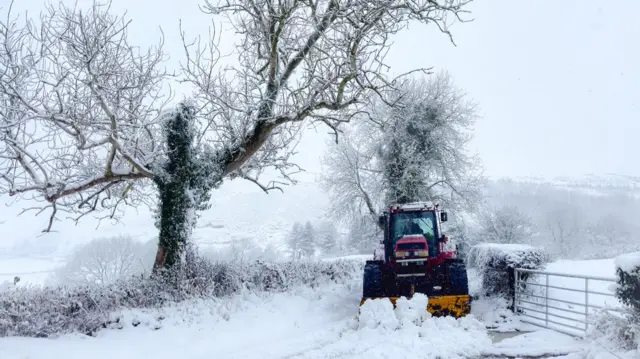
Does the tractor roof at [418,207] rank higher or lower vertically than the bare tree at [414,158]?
lower

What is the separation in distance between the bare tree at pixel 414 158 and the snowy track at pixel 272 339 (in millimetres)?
13359

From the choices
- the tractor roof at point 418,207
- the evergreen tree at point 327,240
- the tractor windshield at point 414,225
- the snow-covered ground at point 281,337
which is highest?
the tractor roof at point 418,207

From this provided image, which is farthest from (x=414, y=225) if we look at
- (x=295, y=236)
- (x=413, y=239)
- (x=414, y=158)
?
(x=295, y=236)

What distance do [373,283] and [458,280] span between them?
1.90m

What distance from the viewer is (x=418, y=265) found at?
10.3 m

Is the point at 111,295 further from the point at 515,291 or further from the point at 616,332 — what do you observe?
the point at 515,291

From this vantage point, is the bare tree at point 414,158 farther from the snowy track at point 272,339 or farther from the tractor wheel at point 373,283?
the snowy track at point 272,339

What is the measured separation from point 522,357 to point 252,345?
408 cm

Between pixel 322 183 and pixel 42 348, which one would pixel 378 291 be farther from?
pixel 322 183

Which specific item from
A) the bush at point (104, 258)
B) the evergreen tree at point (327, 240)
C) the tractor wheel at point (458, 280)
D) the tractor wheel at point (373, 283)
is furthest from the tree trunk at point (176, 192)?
the evergreen tree at point (327, 240)

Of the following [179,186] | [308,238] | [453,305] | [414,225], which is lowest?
[308,238]

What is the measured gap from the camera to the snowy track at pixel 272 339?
225 inches

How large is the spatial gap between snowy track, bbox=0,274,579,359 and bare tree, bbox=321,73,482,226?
13359 millimetres

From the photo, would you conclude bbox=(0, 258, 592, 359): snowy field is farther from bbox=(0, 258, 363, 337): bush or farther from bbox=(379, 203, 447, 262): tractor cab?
bbox=(379, 203, 447, 262): tractor cab
